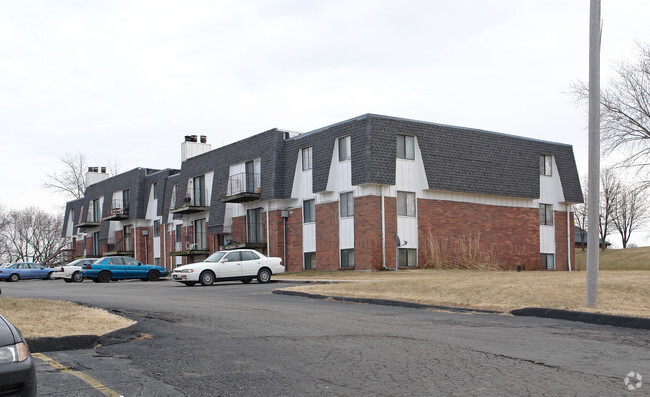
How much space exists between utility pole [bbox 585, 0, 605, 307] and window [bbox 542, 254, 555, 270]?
2693cm

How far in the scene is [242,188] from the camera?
39.8 metres

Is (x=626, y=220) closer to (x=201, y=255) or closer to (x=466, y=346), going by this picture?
(x=201, y=255)

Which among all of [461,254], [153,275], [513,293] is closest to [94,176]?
[153,275]

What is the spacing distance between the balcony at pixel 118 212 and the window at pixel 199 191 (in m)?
12.3

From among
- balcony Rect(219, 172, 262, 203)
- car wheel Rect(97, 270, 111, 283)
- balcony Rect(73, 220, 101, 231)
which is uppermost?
balcony Rect(219, 172, 262, 203)

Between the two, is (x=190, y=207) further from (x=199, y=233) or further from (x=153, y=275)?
(x=153, y=275)

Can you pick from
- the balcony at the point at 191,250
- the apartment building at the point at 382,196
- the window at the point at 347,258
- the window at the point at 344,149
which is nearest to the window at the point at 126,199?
the balcony at the point at 191,250

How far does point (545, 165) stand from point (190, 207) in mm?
22157

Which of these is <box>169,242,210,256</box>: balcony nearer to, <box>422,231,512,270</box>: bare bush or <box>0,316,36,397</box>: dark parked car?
<box>422,231,512,270</box>: bare bush

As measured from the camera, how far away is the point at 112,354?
907cm

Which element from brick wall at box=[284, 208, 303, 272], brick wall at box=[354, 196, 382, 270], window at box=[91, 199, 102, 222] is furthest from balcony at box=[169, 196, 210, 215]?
window at box=[91, 199, 102, 222]

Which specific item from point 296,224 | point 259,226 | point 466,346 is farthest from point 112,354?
point 259,226

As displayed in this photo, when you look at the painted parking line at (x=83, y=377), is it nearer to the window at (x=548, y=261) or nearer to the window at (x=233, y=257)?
the window at (x=233, y=257)

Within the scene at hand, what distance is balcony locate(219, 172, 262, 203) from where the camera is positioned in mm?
38406
